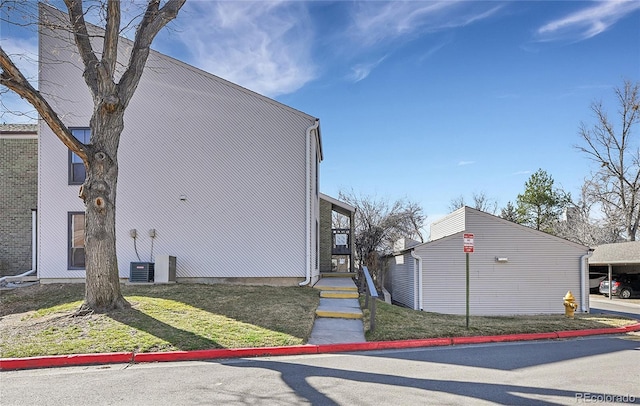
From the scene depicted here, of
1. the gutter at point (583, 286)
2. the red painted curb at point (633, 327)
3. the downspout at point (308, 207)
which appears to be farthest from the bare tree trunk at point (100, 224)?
the gutter at point (583, 286)

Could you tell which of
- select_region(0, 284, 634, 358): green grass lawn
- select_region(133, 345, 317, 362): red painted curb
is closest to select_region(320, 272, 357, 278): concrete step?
select_region(0, 284, 634, 358): green grass lawn

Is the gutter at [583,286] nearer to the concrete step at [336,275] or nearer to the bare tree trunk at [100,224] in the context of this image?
the concrete step at [336,275]

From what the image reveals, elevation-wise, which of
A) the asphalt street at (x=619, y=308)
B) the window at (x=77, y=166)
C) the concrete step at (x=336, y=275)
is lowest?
the asphalt street at (x=619, y=308)

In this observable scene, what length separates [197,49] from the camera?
13.3 meters

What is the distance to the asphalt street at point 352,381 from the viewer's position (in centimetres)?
503

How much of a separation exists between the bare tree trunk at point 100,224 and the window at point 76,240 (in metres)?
4.82

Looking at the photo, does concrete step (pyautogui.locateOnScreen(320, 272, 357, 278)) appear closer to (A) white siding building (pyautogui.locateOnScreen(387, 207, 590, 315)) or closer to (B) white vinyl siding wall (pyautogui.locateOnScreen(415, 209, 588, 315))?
(A) white siding building (pyautogui.locateOnScreen(387, 207, 590, 315))

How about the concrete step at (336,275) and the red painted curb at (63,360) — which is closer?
the red painted curb at (63,360)

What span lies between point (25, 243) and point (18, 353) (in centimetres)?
935

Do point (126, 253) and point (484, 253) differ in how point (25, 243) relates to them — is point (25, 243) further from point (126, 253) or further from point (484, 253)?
point (484, 253)

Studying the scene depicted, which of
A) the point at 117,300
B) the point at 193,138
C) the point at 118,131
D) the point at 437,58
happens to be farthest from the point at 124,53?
Answer: the point at 437,58

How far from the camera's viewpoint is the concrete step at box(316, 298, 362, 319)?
1030 cm

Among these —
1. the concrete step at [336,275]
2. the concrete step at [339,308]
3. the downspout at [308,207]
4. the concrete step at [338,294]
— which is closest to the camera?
the concrete step at [339,308]

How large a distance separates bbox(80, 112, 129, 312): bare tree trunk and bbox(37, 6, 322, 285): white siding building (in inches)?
165
